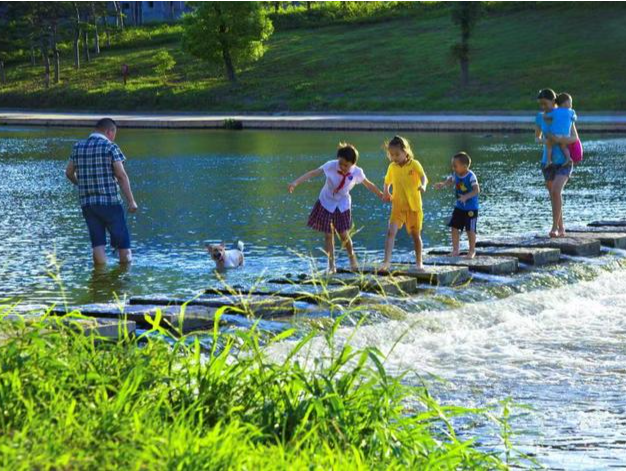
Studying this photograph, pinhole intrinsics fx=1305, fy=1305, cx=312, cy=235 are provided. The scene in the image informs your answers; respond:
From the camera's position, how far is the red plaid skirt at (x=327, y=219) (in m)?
12.2

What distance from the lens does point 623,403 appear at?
8445mm

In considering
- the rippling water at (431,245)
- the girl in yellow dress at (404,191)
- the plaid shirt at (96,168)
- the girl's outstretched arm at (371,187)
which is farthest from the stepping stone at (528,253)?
the plaid shirt at (96,168)

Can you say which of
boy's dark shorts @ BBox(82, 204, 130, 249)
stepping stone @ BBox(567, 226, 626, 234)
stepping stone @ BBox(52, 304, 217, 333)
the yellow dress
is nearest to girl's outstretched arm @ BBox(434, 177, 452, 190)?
the yellow dress

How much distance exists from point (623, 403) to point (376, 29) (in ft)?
248

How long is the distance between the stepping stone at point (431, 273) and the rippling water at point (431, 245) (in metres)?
0.24

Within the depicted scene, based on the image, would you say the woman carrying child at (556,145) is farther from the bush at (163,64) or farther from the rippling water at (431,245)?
the bush at (163,64)

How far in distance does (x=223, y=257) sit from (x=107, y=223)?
1301mm

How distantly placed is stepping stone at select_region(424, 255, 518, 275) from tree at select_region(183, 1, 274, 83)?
59336mm

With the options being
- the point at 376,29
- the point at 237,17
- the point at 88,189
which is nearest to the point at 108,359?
the point at 88,189

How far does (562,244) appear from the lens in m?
14.2

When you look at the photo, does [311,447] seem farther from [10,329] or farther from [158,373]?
[10,329]

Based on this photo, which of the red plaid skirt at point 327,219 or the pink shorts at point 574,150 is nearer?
the red plaid skirt at point 327,219

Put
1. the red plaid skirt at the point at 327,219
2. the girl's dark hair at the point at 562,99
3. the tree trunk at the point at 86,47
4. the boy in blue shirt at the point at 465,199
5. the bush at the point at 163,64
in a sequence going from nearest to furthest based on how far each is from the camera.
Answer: the red plaid skirt at the point at 327,219
the boy in blue shirt at the point at 465,199
the girl's dark hair at the point at 562,99
the bush at the point at 163,64
the tree trunk at the point at 86,47

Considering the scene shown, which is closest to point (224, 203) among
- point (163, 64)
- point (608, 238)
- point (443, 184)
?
point (608, 238)
